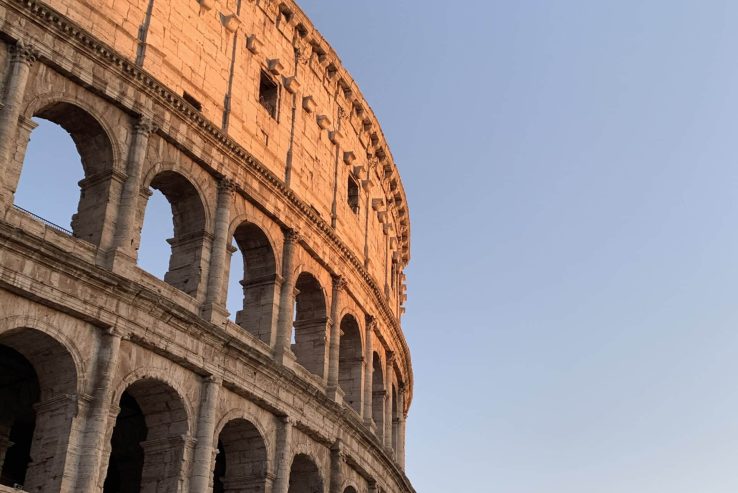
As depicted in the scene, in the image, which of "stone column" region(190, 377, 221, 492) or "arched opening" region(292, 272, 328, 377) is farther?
"arched opening" region(292, 272, 328, 377)

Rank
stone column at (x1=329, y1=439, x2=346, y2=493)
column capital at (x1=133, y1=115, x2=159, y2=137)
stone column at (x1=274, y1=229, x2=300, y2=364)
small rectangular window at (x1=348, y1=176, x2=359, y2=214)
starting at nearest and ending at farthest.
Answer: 1. column capital at (x1=133, y1=115, x2=159, y2=137)
2. stone column at (x1=274, y1=229, x2=300, y2=364)
3. stone column at (x1=329, y1=439, x2=346, y2=493)
4. small rectangular window at (x1=348, y1=176, x2=359, y2=214)

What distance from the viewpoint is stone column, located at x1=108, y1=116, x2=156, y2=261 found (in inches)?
804

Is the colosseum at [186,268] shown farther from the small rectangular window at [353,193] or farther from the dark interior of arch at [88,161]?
the small rectangular window at [353,193]

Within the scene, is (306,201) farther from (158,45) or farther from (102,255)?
(102,255)

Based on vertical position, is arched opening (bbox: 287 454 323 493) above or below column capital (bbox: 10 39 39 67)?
below

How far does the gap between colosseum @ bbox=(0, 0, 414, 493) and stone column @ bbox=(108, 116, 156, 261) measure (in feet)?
0.12

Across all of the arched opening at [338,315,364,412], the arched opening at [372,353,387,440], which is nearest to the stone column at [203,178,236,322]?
the arched opening at [338,315,364,412]

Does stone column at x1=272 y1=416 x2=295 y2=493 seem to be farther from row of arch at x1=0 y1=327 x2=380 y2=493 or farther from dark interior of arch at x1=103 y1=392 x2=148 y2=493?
dark interior of arch at x1=103 y1=392 x2=148 y2=493

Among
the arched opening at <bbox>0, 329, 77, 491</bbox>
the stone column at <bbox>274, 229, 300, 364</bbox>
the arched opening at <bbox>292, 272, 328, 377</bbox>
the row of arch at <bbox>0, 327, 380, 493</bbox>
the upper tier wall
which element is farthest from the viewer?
the arched opening at <bbox>292, 272, 328, 377</bbox>

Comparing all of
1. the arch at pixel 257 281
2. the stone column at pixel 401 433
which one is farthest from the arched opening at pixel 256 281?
the stone column at pixel 401 433

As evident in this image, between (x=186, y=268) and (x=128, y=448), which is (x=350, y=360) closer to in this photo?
(x=128, y=448)

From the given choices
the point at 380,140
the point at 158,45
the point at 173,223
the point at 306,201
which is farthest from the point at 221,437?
the point at 380,140

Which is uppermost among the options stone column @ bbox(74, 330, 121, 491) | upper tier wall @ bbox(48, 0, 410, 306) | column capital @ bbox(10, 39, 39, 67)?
upper tier wall @ bbox(48, 0, 410, 306)

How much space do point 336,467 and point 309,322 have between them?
4.20 metres
